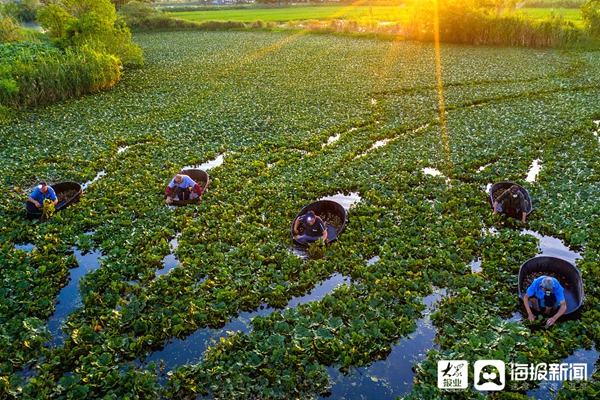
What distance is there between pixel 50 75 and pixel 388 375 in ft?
73.7

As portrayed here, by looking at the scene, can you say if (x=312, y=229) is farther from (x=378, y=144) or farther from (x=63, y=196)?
(x=63, y=196)

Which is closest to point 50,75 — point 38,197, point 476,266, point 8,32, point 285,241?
point 38,197

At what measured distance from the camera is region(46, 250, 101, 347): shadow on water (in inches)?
301

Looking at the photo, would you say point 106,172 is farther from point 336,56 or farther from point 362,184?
point 336,56

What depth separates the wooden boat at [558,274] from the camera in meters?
7.71

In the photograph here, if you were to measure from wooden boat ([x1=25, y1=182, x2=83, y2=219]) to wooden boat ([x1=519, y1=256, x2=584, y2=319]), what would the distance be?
11323 mm

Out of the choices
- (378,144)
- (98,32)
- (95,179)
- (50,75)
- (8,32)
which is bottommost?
Result: (95,179)

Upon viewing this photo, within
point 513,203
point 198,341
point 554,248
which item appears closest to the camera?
point 198,341

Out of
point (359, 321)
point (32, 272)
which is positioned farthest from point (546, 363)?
point (32, 272)

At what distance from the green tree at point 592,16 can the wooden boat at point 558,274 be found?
1243 inches

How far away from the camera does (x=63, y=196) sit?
1214 centimetres

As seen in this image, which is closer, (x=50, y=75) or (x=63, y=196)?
(x=63, y=196)

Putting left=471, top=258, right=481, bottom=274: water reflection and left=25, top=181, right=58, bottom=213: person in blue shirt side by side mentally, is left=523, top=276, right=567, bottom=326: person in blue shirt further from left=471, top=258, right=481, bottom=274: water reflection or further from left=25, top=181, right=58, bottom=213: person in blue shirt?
left=25, top=181, right=58, bottom=213: person in blue shirt

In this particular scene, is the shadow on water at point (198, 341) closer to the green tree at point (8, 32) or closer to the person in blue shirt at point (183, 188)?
the person in blue shirt at point (183, 188)
